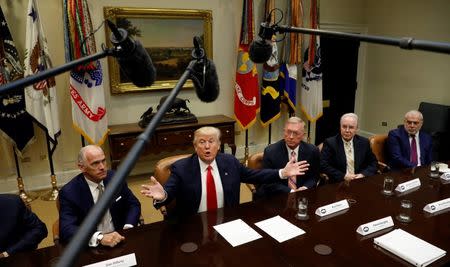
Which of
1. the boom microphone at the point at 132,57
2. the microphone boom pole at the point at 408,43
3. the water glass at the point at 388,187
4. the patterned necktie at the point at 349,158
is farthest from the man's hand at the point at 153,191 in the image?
the patterned necktie at the point at 349,158

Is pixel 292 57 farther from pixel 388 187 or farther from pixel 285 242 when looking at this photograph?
pixel 285 242

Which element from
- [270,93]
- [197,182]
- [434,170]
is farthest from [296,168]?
[270,93]

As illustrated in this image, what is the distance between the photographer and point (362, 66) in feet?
20.8

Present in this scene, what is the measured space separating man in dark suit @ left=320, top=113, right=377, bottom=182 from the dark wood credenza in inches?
69.9

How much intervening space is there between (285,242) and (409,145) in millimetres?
2411

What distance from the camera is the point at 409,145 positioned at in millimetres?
3441

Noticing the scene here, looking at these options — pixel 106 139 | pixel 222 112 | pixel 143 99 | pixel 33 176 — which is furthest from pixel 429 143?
pixel 33 176

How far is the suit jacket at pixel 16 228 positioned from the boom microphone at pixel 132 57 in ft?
5.15

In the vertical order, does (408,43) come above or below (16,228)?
above

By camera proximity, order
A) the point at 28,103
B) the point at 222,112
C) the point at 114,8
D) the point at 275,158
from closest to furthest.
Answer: the point at 275,158
the point at 28,103
the point at 114,8
the point at 222,112

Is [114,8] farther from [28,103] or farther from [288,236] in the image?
[288,236]

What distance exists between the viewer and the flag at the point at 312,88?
211 inches

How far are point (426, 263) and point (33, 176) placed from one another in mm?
4367

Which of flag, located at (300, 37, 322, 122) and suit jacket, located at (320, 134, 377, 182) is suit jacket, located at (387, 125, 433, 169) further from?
flag, located at (300, 37, 322, 122)
